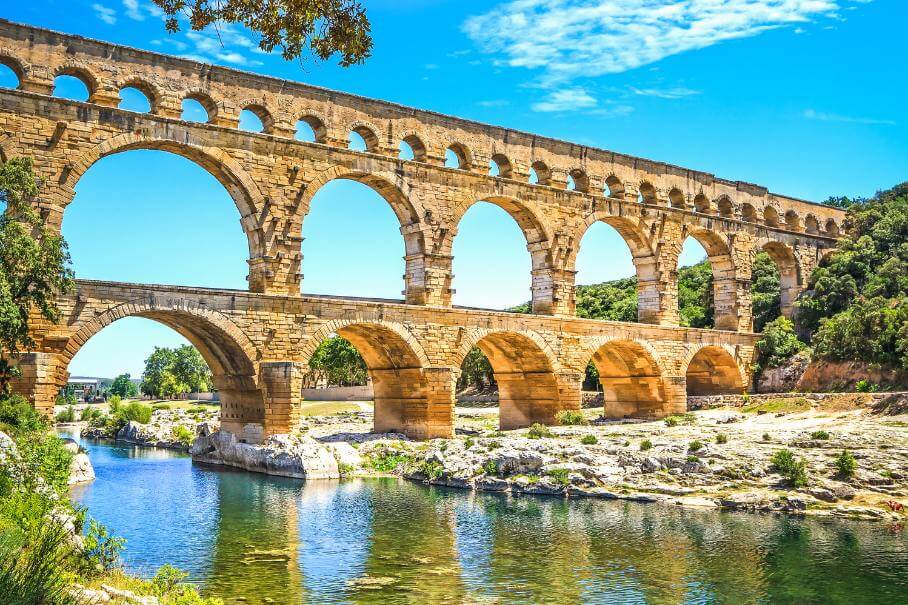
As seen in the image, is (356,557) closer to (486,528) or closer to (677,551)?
(486,528)

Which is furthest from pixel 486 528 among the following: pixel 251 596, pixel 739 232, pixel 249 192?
pixel 739 232

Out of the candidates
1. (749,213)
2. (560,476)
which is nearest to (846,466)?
(560,476)

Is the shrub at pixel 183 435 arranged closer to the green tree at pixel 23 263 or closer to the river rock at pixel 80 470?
the river rock at pixel 80 470

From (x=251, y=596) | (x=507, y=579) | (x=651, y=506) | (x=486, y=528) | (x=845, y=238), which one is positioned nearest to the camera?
(x=251, y=596)

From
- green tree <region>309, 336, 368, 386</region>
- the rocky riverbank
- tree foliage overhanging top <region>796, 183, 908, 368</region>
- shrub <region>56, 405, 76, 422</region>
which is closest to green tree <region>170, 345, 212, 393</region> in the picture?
shrub <region>56, 405, 76, 422</region>

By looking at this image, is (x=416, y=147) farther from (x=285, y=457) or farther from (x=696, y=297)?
(x=696, y=297)

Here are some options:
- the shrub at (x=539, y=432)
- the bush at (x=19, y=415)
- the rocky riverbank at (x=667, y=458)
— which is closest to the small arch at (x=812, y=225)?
the rocky riverbank at (x=667, y=458)

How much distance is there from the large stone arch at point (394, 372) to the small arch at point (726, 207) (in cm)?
1821

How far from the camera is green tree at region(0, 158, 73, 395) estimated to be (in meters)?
21.0

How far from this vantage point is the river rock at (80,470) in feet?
79.7

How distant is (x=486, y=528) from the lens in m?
18.2

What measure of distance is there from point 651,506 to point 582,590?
7884 mm

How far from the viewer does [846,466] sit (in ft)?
67.6

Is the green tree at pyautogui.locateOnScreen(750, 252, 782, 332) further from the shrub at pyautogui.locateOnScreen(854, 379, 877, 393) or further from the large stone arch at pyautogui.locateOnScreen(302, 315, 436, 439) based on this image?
the large stone arch at pyautogui.locateOnScreen(302, 315, 436, 439)
